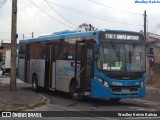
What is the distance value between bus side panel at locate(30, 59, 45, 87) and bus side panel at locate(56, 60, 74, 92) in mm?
2164

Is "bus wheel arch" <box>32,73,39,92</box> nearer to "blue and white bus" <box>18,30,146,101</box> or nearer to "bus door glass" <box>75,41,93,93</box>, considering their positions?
"blue and white bus" <box>18,30,146,101</box>

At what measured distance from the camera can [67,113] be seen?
15.4 m

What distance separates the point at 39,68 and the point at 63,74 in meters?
3.74

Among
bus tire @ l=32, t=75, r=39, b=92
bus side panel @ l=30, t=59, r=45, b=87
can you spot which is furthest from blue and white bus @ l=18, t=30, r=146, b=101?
bus tire @ l=32, t=75, r=39, b=92

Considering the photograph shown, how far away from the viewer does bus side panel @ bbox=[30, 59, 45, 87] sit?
2436cm

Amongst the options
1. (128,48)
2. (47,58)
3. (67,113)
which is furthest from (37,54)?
(67,113)

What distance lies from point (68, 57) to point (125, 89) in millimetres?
3861

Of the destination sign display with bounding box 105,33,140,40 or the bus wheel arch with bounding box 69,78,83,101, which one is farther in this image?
the bus wheel arch with bounding box 69,78,83,101

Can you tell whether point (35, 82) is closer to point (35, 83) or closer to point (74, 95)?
point (35, 83)

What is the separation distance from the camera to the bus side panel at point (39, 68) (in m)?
24.4

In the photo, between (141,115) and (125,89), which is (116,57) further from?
(141,115)

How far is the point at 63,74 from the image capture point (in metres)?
21.5

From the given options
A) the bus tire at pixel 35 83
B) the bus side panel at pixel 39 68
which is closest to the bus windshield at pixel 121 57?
the bus side panel at pixel 39 68

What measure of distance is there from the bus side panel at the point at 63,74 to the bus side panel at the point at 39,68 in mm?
2164
